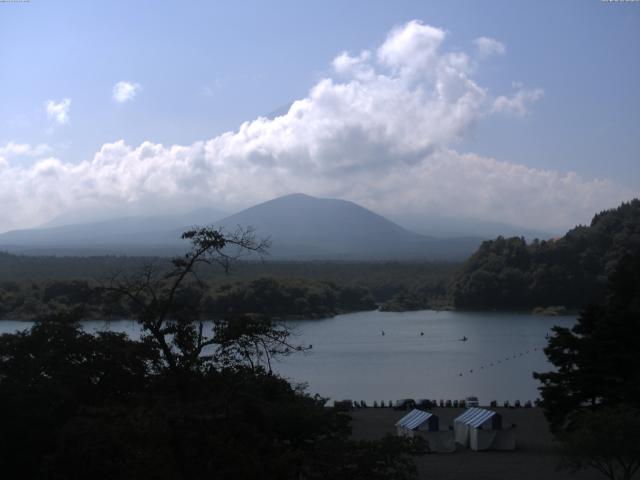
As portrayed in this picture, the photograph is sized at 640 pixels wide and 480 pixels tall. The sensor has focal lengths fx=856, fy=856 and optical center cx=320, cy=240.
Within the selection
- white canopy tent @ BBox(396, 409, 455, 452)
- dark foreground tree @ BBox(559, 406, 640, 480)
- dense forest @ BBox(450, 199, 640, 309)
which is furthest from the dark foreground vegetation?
dense forest @ BBox(450, 199, 640, 309)

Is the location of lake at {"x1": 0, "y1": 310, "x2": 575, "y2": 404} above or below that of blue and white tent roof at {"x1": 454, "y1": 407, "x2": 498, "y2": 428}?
below

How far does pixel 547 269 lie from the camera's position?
33656mm

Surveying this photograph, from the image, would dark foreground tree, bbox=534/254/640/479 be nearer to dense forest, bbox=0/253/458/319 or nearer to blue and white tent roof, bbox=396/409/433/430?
blue and white tent roof, bbox=396/409/433/430

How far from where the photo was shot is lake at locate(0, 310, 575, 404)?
15.8 metres

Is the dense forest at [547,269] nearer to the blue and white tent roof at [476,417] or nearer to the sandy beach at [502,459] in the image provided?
the sandy beach at [502,459]

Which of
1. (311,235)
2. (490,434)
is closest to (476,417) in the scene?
(490,434)

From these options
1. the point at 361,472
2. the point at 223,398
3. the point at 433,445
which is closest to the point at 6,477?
the point at 223,398

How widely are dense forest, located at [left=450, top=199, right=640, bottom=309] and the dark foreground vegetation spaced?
29032mm

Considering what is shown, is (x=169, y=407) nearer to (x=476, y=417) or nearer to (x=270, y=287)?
(x=476, y=417)

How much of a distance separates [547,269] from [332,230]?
88296 mm

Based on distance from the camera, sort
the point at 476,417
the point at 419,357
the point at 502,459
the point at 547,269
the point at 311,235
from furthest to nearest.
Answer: the point at 311,235 < the point at 547,269 < the point at 419,357 < the point at 476,417 < the point at 502,459

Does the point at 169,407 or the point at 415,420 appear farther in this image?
the point at 415,420

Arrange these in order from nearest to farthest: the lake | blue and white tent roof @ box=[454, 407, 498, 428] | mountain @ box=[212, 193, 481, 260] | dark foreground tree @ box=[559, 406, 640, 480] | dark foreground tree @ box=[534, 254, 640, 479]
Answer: dark foreground tree @ box=[559, 406, 640, 480] → dark foreground tree @ box=[534, 254, 640, 479] → blue and white tent roof @ box=[454, 407, 498, 428] → the lake → mountain @ box=[212, 193, 481, 260]

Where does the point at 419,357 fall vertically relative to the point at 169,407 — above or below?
below
